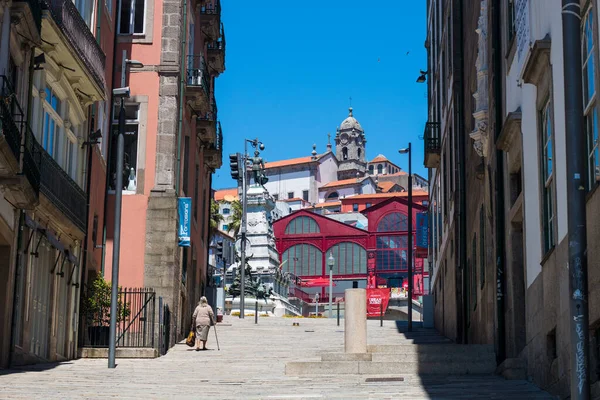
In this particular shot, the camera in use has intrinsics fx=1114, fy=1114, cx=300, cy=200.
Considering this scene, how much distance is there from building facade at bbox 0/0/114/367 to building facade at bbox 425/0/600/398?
304 inches

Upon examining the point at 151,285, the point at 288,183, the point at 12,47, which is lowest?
the point at 151,285

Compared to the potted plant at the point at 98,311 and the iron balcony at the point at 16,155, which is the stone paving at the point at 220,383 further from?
the iron balcony at the point at 16,155

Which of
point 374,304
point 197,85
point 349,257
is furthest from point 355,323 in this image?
point 349,257

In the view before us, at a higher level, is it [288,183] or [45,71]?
[288,183]

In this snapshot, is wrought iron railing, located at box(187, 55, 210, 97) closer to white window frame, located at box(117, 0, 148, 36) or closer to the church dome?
white window frame, located at box(117, 0, 148, 36)

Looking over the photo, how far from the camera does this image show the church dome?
186 metres

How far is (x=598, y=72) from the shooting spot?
35.2 feet

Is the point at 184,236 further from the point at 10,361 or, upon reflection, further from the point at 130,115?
the point at 10,361

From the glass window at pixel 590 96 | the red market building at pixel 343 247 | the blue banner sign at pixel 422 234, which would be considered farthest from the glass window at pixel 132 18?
the red market building at pixel 343 247

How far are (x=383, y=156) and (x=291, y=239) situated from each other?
9012 cm

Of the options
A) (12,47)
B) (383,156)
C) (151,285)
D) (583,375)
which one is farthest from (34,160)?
(383,156)

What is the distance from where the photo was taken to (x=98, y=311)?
2638 centimetres

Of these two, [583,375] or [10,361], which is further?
[10,361]

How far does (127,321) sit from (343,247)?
7020 cm
